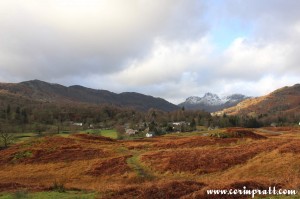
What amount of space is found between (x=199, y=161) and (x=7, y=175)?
3832 cm

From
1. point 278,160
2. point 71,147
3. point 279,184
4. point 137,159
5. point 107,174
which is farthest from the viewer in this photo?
point 71,147

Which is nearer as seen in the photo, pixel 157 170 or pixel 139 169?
pixel 157 170

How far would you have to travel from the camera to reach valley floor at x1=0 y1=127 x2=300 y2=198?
29.4 m

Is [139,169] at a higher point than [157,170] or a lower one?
lower

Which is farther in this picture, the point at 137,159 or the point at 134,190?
the point at 137,159

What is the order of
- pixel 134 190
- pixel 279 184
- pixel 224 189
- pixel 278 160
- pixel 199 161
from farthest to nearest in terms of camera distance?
pixel 199 161 → pixel 278 160 → pixel 134 190 → pixel 279 184 → pixel 224 189

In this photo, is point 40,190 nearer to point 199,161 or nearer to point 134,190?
point 134,190

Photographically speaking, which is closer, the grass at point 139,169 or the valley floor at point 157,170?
the valley floor at point 157,170

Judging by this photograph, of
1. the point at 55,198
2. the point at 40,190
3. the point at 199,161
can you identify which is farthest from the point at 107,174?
the point at 55,198

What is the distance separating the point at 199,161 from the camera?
5269cm

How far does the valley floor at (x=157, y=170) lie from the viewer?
29.4m

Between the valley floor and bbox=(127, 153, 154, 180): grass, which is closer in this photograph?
the valley floor

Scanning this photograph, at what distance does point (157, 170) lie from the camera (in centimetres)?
5272

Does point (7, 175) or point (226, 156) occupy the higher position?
point (226, 156)
